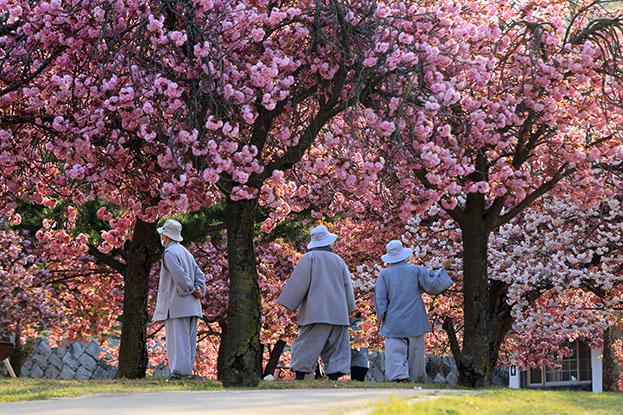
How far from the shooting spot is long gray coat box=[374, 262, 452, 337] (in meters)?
12.8

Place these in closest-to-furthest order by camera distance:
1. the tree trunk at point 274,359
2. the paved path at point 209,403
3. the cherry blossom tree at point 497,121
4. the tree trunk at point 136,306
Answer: the paved path at point 209,403 → the cherry blossom tree at point 497,121 → the tree trunk at point 136,306 → the tree trunk at point 274,359

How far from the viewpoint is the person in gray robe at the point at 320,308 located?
41.3ft

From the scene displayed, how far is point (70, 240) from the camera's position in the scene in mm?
15789

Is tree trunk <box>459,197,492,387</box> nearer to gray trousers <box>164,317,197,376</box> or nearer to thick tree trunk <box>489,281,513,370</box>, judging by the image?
gray trousers <box>164,317,197,376</box>

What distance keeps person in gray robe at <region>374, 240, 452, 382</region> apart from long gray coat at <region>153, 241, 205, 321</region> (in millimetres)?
2155

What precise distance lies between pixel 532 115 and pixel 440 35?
4.78 feet

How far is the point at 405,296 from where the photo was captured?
12.9 meters

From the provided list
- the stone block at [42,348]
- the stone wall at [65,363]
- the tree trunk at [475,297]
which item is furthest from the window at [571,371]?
the tree trunk at [475,297]

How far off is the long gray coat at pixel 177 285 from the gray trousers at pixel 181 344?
5.9 inches

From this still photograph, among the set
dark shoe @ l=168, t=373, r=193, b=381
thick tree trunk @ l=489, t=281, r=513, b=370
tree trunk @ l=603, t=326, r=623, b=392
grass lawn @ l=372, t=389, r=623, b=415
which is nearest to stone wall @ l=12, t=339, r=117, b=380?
tree trunk @ l=603, t=326, r=623, b=392

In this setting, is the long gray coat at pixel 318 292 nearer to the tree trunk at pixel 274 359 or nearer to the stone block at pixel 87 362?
the tree trunk at pixel 274 359

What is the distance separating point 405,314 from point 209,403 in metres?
5.41

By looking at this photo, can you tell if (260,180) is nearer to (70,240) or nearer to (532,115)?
(532,115)

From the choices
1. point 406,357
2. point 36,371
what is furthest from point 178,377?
point 36,371
